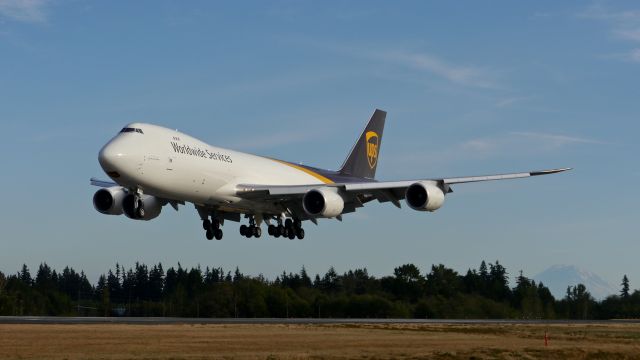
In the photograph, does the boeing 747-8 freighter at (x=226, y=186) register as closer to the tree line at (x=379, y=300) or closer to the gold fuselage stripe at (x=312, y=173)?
the gold fuselage stripe at (x=312, y=173)

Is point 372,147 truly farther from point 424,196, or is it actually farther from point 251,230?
point 424,196

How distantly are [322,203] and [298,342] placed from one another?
888 centimetres

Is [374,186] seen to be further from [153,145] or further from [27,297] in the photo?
[27,297]

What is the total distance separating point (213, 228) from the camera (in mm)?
61750

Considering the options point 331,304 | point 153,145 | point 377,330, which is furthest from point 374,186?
point 331,304

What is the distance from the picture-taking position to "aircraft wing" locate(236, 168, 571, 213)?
56.8m

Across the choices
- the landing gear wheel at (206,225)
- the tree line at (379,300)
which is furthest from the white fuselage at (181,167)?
the tree line at (379,300)

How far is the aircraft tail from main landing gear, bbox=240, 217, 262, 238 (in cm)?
1040

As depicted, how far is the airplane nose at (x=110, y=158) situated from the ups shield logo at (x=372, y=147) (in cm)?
2962

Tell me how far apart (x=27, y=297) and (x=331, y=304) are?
130ft

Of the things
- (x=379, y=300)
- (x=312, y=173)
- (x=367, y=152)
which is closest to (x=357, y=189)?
(x=312, y=173)

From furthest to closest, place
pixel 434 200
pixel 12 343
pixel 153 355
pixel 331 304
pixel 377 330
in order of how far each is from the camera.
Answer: pixel 331 304 < pixel 377 330 < pixel 434 200 < pixel 12 343 < pixel 153 355

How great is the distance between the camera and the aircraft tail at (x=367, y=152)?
72125 millimetres

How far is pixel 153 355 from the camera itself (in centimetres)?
4325
